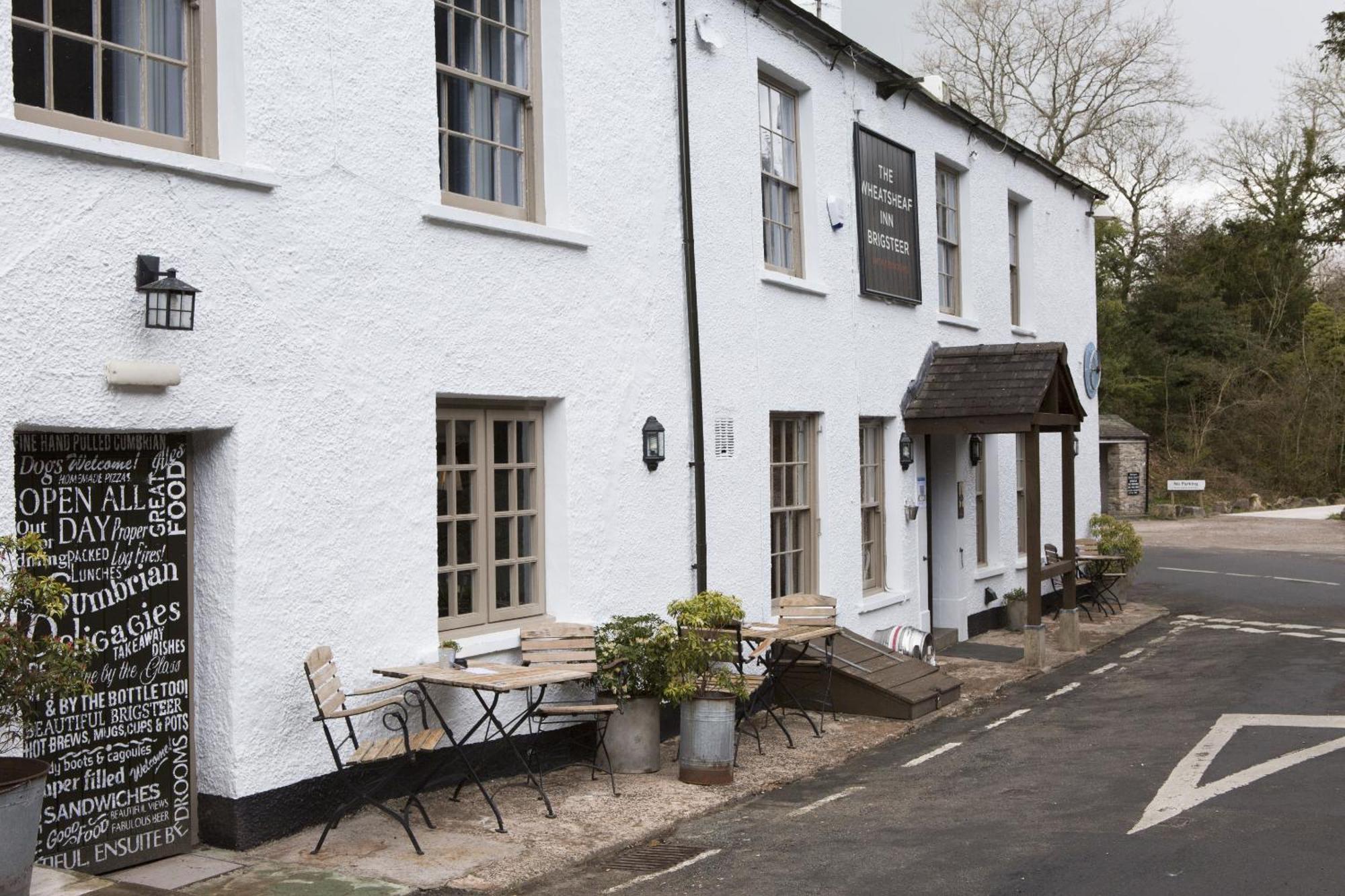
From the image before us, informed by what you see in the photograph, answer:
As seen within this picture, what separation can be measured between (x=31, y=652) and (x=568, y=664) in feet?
13.4

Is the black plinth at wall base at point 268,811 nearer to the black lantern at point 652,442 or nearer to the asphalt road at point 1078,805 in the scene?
the asphalt road at point 1078,805

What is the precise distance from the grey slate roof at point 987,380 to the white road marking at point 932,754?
459cm

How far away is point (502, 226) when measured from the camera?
29.1 feet

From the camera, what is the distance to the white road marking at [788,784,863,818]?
8453mm

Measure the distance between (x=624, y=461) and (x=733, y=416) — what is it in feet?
5.84

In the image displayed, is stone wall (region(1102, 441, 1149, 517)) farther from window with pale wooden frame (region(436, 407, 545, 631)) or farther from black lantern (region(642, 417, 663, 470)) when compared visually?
window with pale wooden frame (region(436, 407, 545, 631))

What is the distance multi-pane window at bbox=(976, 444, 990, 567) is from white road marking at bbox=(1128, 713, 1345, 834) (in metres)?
6.45

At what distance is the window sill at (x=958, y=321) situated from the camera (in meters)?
16.1

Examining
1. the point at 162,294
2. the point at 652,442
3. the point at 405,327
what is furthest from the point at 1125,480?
the point at 162,294

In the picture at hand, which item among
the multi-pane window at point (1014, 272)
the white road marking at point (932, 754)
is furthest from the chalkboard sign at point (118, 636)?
the multi-pane window at point (1014, 272)

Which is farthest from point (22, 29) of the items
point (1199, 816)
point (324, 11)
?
point (1199, 816)

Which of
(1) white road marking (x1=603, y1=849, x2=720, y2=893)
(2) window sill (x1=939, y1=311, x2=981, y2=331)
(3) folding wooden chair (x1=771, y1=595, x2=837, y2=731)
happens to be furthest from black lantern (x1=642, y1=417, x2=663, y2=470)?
(2) window sill (x1=939, y1=311, x2=981, y2=331)

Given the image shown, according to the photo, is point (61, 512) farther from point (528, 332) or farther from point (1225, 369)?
point (1225, 369)

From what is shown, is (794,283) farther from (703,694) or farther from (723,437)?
(703,694)
